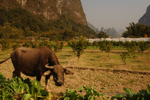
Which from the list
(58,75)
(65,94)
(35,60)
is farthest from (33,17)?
(65,94)

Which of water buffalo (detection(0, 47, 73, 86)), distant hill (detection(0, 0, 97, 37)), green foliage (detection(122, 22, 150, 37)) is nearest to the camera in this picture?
water buffalo (detection(0, 47, 73, 86))

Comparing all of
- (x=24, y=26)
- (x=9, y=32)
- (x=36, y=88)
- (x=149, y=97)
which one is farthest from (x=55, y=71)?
(x=24, y=26)

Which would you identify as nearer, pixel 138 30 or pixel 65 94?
pixel 65 94

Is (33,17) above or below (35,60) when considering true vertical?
above

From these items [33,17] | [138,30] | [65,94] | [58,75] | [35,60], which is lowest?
[65,94]

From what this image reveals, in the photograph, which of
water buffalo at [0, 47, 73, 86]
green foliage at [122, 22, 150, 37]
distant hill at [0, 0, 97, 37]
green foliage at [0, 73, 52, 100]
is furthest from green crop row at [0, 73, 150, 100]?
green foliage at [122, 22, 150, 37]

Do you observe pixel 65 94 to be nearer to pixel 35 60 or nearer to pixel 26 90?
pixel 26 90

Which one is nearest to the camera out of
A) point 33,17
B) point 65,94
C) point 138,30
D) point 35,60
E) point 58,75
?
point 65,94

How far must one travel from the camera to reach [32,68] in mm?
5551

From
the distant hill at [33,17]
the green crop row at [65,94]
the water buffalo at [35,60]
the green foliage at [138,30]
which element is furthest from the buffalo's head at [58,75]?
the green foliage at [138,30]

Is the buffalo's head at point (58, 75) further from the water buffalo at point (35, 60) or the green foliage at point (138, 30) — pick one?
the green foliage at point (138, 30)

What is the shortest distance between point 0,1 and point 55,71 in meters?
139

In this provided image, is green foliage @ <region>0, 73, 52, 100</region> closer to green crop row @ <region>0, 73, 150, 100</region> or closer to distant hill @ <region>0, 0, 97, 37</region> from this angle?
green crop row @ <region>0, 73, 150, 100</region>

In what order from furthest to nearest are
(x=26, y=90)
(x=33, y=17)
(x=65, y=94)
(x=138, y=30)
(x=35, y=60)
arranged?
1. (x=33, y=17)
2. (x=138, y=30)
3. (x=35, y=60)
4. (x=26, y=90)
5. (x=65, y=94)
